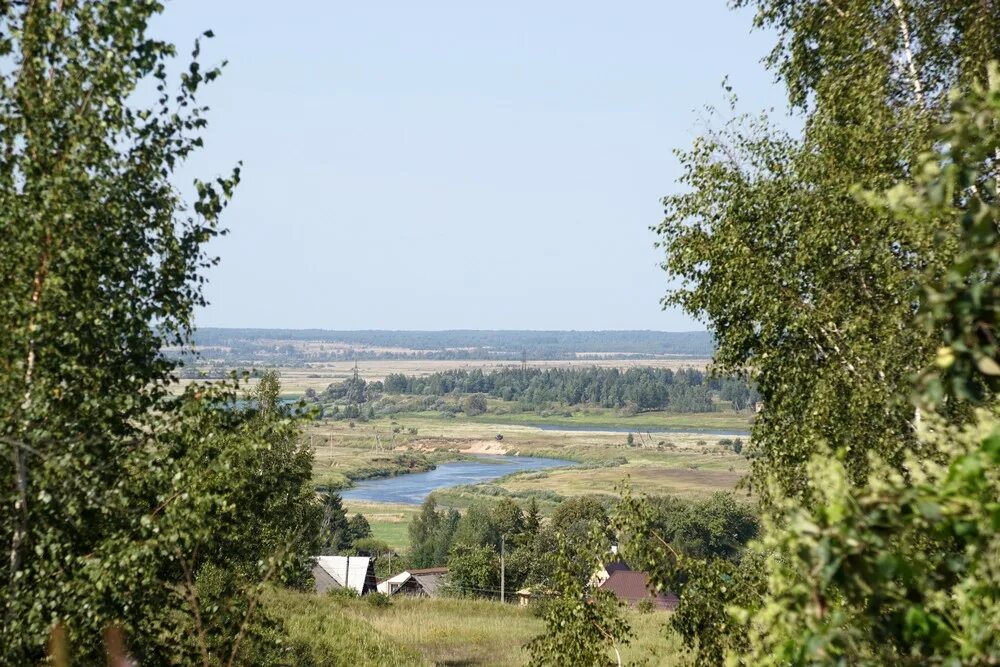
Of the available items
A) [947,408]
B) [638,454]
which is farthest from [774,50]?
[638,454]

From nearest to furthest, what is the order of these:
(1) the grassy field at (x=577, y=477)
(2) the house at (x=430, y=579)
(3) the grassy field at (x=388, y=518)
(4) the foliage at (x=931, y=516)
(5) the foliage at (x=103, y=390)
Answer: (4) the foliage at (x=931, y=516) → (5) the foliage at (x=103, y=390) → (2) the house at (x=430, y=579) → (3) the grassy field at (x=388, y=518) → (1) the grassy field at (x=577, y=477)

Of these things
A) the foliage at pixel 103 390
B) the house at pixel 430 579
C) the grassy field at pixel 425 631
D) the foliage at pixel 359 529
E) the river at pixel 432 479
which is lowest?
the river at pixel 432 479

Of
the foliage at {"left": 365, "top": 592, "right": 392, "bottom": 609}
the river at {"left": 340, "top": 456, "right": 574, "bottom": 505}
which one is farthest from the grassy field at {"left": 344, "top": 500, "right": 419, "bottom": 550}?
the foliage at {"left": 365, "top": 592, "right": 392, "bottom": 609}

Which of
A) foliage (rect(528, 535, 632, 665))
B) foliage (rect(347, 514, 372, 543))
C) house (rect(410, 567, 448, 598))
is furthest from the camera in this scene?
foliage (rect(347, 514, 372, 543))

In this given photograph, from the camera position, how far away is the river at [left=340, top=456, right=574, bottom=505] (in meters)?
150

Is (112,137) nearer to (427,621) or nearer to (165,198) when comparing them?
(165,198)

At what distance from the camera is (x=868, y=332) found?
12.5 meters

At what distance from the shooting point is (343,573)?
66625 millimetres

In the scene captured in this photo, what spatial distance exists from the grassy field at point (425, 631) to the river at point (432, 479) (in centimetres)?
10206

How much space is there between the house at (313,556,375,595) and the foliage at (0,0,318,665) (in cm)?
5643

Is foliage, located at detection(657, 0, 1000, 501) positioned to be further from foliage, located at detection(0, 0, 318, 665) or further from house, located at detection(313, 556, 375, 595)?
house, located at detection(313, 556, 375, 595)

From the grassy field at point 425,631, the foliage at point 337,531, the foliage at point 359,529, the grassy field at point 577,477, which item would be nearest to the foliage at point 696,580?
the grassy field at point 425,631

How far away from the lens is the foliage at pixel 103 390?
7.44 meters

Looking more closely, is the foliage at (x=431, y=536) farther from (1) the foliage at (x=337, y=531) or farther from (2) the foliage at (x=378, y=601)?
(2) the foliage at (x=378, y=601)
